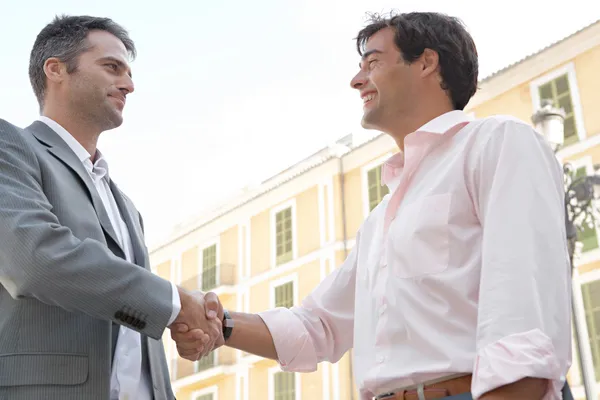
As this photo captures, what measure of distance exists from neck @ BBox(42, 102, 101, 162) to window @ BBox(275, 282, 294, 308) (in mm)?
18460

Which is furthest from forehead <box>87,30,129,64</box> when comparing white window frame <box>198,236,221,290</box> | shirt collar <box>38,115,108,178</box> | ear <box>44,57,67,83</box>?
white window frame <box>198,236,221,290</box>

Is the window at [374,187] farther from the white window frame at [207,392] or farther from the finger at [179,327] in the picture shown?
the finger at [179,327]

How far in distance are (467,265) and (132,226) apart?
4.42 ft

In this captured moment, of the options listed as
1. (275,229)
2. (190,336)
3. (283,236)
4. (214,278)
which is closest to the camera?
(190,336)

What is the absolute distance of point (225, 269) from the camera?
23.8 metres

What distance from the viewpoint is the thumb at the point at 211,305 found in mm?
3023

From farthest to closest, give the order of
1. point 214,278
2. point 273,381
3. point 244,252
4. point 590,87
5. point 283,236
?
point 214,278, point 244,252, point 283,236, point 273,381, point 590,87

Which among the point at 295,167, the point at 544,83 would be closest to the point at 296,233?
the point at 295,167

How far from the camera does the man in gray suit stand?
2.41m

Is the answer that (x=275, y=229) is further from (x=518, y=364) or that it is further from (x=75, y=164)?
(x=518, y=364)

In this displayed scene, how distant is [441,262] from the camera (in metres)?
2.31

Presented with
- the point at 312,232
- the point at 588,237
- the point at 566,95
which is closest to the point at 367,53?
the point at 588,237

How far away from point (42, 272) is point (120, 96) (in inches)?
39.6

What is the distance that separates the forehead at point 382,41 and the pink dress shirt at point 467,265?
1.45 feet
